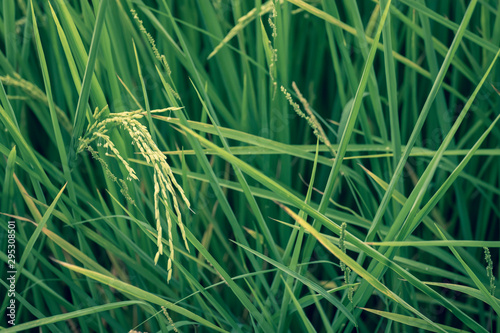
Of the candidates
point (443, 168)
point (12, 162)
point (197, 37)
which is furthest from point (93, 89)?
point (443, 168)

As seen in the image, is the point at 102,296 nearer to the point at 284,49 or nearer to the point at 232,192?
the point at 232,192

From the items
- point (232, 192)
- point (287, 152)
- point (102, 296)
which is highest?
point (287, 152)

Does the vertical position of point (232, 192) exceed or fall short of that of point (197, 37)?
it falls short

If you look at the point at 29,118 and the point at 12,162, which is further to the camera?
the point at 29,118

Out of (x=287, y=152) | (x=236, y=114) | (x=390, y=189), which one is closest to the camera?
(x=390, y=189)

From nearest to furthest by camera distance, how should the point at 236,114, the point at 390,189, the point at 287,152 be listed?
1. the point at 390,189
2. the point at 287,152
3. the point at 236,114

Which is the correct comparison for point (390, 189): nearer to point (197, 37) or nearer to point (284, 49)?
point (284, 49)
